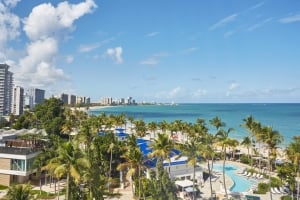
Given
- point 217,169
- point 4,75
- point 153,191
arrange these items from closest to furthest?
point 153,191, point 217,169, point 4,75

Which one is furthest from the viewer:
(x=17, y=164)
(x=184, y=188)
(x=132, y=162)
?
(x=17, y=164)

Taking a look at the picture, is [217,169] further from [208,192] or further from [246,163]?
[208,192]

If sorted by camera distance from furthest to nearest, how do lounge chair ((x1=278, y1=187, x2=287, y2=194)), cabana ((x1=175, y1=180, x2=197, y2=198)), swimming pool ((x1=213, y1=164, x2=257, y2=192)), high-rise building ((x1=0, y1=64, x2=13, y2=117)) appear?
high-rise building ((x1=0, y1=64, x2=13, y2=117))
swimming pool ((x1=213, y1=164, x2=257, y2=192))
lounge chair ((x1=278, y1=187, x2=287, y2=194))
cabana ((x1=175, y1=180, x2=197, y2=198))

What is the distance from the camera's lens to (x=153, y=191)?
2972cm

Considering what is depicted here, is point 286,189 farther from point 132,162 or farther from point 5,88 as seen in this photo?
point 5,88

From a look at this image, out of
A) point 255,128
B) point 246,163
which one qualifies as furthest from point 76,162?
point 246,163

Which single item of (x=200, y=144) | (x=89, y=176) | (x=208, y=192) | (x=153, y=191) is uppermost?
(x=200, y=144)

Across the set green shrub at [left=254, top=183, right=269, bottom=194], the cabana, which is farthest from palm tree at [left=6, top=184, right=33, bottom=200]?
green shrub at [left=254, top=183, right=269, bottom=194]

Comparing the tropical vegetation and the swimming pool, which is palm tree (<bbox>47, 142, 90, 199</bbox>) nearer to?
the tropical vegetation

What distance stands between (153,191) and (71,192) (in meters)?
8.45

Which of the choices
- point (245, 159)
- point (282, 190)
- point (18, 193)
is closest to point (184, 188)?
point (282, 190)

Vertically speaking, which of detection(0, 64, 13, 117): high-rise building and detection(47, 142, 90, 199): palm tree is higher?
detection(0, 64, 13, 117): high-rise building

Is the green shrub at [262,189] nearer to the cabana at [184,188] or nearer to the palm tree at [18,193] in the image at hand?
the cabana at [184,188]

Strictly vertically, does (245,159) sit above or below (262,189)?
above
